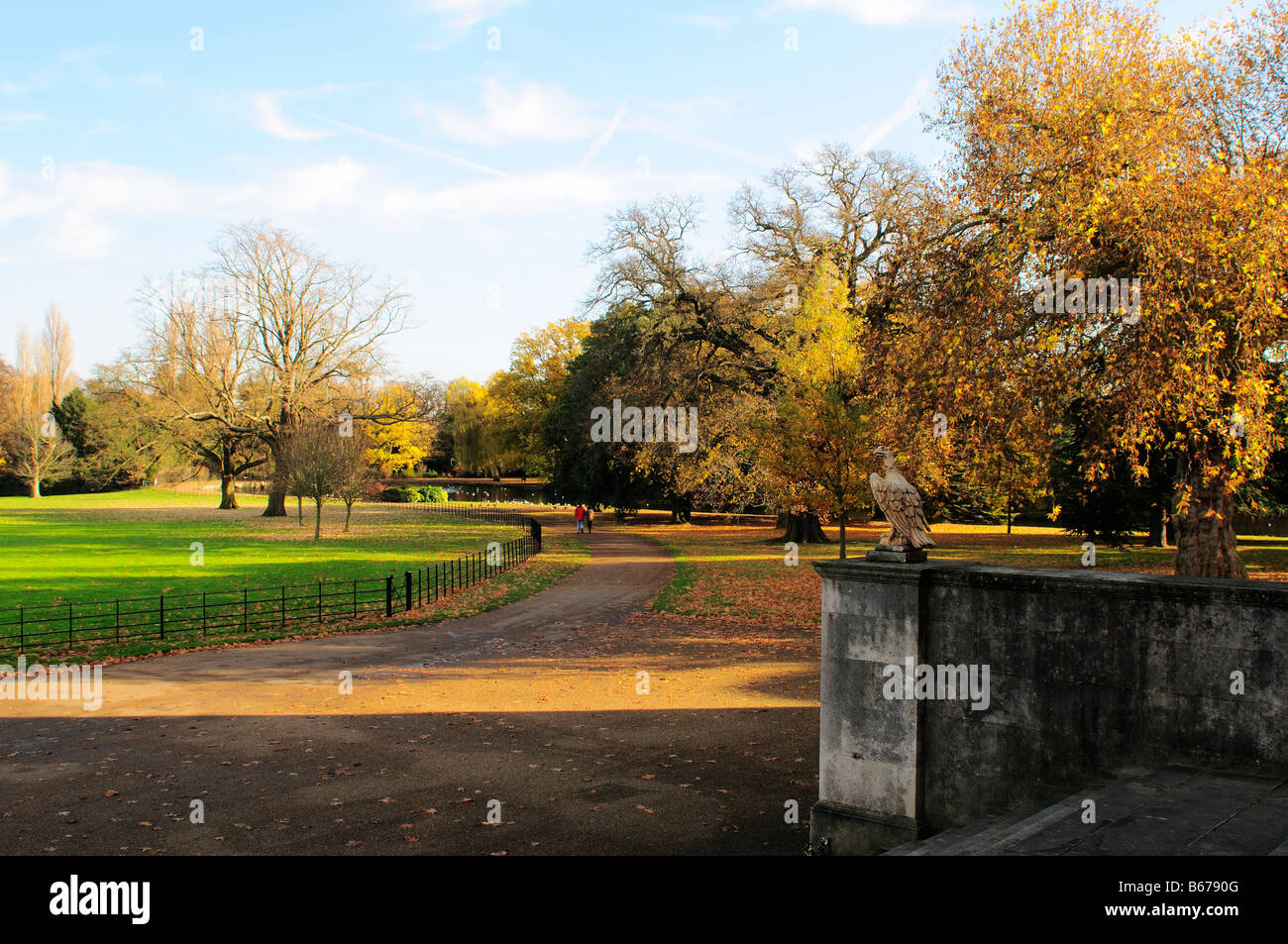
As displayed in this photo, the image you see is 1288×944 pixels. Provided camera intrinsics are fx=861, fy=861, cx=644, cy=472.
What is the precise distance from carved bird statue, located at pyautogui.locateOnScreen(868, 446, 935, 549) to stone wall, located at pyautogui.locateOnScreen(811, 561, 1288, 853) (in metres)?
0.26

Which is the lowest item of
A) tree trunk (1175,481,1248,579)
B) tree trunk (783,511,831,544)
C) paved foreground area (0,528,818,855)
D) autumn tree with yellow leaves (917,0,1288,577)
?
paved foreground area (0,528,818,855)

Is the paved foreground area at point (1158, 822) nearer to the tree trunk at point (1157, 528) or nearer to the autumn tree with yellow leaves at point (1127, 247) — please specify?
the autumn tree with yellow leaves at point (1127, 247)

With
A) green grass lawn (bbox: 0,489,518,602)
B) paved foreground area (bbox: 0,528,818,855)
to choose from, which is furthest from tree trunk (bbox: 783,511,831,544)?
paved foreground area (bbox: 0,528,818,855)

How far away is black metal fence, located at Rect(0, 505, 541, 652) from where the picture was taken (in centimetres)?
1686

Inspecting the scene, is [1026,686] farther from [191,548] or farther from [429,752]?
[191,548]

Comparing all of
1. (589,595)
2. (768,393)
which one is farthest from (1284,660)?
(768,393)

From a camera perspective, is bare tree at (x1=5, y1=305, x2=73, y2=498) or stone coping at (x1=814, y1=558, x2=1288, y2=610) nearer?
stone coping at (x1=814, y1=558, x2=1288, y2=610)

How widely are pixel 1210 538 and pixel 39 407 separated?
89.4 metres

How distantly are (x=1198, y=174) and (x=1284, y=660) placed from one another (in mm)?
12545

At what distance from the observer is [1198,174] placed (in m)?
15.1

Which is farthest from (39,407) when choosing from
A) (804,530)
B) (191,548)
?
(804,530)

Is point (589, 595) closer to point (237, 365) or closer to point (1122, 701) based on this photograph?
point (1122, 701)

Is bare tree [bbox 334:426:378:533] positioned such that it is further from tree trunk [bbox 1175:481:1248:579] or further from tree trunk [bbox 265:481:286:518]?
tree trunk [bbox 1175:481:1248:579]

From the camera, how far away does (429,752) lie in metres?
10.1
